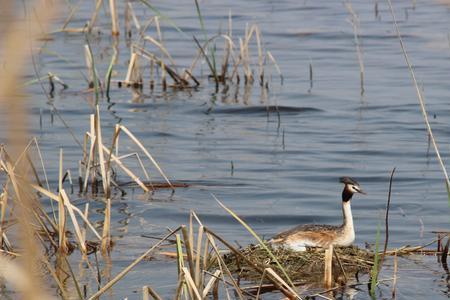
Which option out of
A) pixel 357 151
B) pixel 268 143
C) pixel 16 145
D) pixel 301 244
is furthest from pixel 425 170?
pixel 16 145

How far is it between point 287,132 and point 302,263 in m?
5.62

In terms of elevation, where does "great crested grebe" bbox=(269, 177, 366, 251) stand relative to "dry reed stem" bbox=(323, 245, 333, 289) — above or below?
below

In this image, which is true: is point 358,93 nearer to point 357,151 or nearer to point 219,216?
point 357,151

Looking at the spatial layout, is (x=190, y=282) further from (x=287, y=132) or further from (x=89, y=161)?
(x=287, y=132)

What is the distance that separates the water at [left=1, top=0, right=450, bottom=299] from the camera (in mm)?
8344

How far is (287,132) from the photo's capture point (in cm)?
1189

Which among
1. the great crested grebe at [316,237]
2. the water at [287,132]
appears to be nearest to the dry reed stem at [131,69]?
the water at [287,132]

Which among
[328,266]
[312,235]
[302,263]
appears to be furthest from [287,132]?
[328,266]

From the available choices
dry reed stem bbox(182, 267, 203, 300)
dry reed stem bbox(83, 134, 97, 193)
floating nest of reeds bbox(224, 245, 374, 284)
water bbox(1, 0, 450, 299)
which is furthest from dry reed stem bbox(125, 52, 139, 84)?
dry reed stem bbox(182, 267, 203, 300)

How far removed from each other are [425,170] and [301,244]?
3934 millimetres

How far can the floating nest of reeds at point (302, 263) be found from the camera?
20.0 ft

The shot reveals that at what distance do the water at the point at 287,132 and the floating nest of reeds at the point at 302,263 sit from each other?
0.72 ft

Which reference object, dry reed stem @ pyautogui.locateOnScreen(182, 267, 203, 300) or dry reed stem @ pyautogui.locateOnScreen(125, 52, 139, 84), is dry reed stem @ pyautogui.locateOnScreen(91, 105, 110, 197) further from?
dry reed stem @ pyautogui.locateOnScreen(125, 52, 139, 84)

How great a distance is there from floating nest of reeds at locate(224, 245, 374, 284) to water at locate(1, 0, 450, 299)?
0.22m
